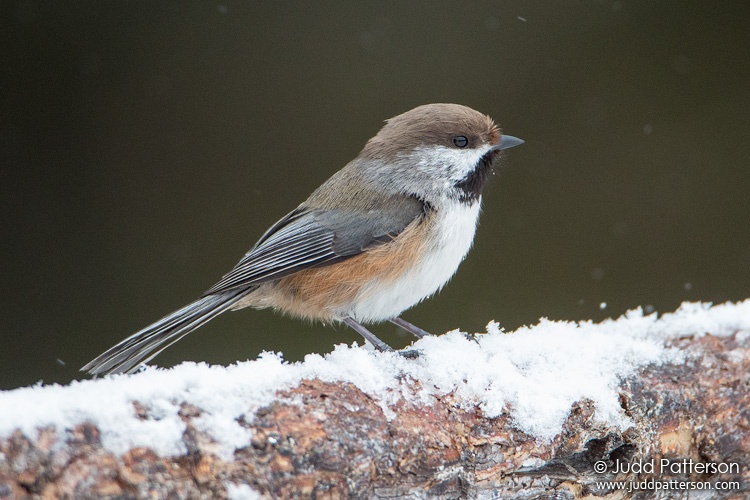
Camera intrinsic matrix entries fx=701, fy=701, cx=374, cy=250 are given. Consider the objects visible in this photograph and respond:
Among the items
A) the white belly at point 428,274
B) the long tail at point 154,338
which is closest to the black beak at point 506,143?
the white belly at point 428,274

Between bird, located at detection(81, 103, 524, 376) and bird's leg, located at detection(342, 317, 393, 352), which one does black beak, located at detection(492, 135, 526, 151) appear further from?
bird's leg, located at detection(342, 317, 393, 352)

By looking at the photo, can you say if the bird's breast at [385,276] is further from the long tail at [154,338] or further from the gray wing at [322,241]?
the long tail at [154,338]

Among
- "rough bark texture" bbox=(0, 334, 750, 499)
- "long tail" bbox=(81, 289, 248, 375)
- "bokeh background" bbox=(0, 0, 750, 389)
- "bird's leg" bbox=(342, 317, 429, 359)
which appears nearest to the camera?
"rough bark texture" bbox=(0, 334, 750, 499)

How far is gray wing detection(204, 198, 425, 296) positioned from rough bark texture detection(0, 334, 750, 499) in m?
0.79

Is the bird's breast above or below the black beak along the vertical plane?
below

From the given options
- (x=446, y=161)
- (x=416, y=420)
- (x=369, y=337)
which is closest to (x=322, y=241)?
(x=369, y=337)

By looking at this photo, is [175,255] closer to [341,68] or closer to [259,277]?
[341,68]

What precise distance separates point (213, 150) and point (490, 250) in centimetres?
189

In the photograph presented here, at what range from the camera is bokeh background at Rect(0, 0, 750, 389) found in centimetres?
424

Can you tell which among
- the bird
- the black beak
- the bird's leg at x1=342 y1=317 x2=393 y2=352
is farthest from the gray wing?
the black beak

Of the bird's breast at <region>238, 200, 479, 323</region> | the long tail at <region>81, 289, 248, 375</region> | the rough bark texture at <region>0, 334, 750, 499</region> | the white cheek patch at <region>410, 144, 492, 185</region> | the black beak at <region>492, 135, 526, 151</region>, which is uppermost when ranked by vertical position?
the black beak at <region>492, 135, 526, 151</region>

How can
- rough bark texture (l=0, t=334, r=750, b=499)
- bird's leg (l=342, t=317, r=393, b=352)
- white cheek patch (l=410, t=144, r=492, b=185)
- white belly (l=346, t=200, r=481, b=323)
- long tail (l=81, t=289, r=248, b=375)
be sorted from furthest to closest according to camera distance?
white cheek patch (l=410, t=144, r=492, b=185)
white belly (l=346, t=200, r=481, b=323)
bird's leg (l=342, t=317, r=393, b=352)
long tail (l=81, t=289, r=248, b=375)
rough bark texture (l=0, t=334, r=750, b=499)

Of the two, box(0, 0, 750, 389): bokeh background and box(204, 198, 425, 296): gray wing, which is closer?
box(204, 198, 425, 296): gray wing

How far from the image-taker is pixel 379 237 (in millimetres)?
2539
